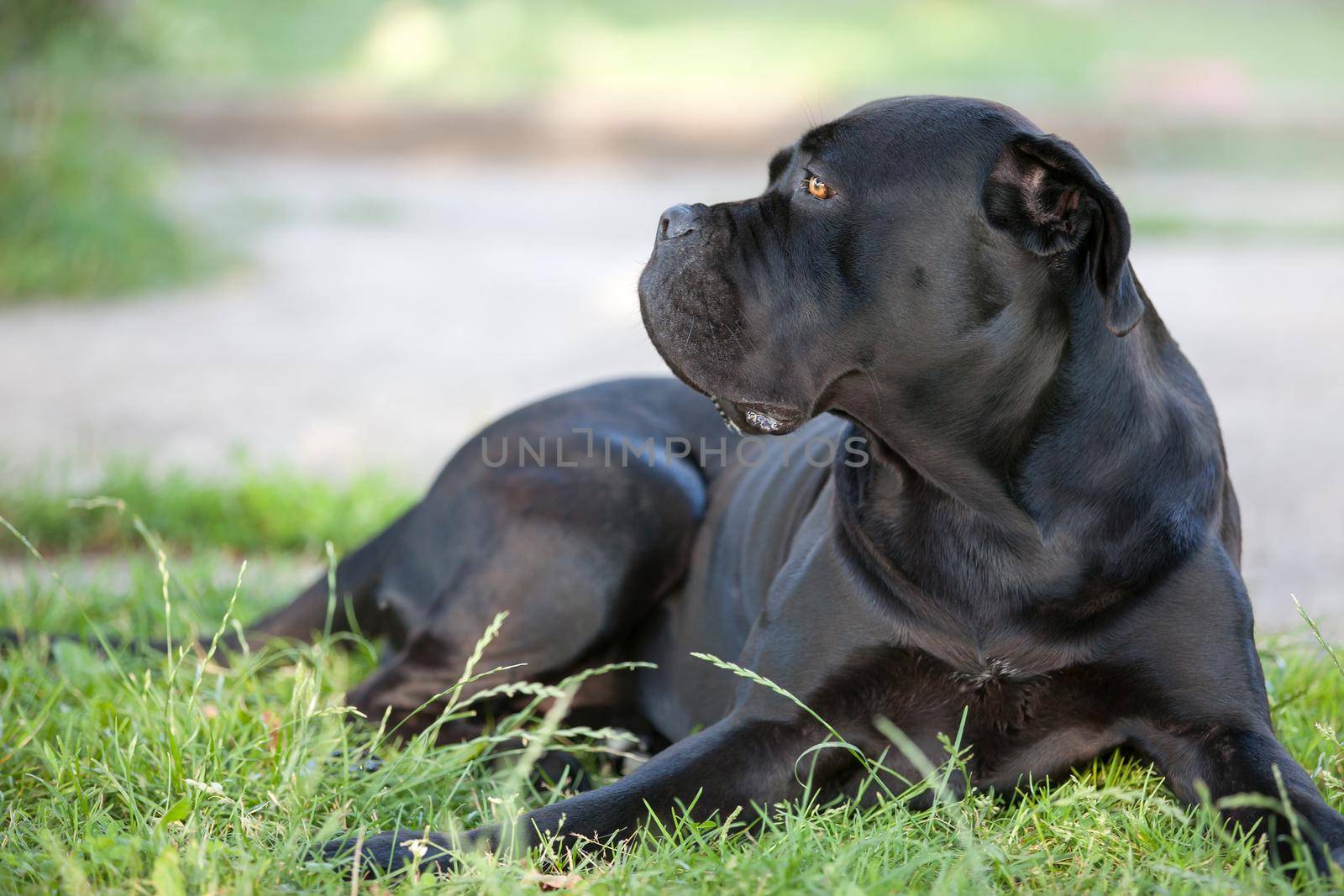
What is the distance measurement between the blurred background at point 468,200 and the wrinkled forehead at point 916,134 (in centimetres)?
53

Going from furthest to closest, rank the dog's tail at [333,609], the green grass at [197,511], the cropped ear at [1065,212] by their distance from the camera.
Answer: the green grass at [197,511]
the dog's tail at [333,609]
the cropped ear at [1065,212]

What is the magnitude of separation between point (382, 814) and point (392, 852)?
0.28 m

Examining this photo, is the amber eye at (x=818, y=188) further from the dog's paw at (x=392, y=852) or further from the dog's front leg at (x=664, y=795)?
the dog's paw at (x=392, y=852)

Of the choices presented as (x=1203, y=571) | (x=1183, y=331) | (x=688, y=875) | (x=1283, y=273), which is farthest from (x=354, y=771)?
(x=1283, y=273)

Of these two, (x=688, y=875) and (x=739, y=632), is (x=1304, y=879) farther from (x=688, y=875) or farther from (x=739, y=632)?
(x=739, y=632)

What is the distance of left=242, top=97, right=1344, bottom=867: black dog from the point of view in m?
2.20

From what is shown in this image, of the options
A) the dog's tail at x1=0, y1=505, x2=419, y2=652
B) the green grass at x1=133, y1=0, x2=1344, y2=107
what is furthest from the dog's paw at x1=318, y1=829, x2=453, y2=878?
the green grass at x1=133, y1=0, x2=1344, y2=107

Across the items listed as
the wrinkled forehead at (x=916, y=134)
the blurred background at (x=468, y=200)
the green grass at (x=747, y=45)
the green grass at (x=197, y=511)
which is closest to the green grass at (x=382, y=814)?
the wrinkled forehead at (x=916, y=134)

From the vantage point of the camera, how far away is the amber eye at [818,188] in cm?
231

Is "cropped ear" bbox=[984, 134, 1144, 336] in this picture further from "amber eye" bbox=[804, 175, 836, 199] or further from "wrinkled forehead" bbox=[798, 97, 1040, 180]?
"amber eye" bbox=[804, 175, 836, 199]

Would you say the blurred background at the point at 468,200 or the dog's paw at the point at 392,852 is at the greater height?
the blurred background at the point at 468,200

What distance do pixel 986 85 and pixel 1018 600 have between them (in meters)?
14.4

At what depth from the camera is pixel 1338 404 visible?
5602 millimetres

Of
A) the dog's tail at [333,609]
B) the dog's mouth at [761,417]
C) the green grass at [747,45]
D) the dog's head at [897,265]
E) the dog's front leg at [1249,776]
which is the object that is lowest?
the dog's front leg at [1249,776]
